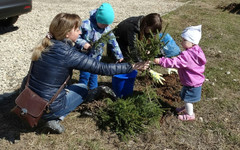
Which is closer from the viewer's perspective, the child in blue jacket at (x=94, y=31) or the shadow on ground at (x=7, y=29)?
the child in blue jacket at (x=94, y=31)

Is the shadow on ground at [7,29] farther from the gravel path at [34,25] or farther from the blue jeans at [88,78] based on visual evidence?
the blue jeans at [88,78]

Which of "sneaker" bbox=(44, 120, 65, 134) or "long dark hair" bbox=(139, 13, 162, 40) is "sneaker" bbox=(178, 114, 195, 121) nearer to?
"long dark hair" bbox=(139, 13, 162, 40)

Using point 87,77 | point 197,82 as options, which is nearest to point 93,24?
point 87,77

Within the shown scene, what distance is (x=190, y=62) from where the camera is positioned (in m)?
2.74

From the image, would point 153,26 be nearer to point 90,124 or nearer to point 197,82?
point 197,82

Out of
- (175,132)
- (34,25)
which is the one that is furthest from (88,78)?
(34,25)

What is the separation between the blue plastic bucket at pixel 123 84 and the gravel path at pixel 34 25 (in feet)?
4.88

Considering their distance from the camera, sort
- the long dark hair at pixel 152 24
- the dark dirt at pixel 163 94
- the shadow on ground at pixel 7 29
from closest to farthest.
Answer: the dark dirt at pixel 163 94, the long dark hair at pixel 152 24, the shadow on ground at pixel 7 29

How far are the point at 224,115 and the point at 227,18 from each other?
18.0ft

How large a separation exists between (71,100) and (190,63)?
140 centimetres

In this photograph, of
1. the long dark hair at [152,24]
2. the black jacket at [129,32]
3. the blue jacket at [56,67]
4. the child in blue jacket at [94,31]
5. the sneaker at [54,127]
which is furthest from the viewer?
the black jacket at [129,32]

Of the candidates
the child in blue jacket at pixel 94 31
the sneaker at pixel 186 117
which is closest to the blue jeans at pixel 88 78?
the child in blue jacket at pixel 94 31

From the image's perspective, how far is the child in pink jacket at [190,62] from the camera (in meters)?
2.71

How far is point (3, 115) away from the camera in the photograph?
3.01 metres
